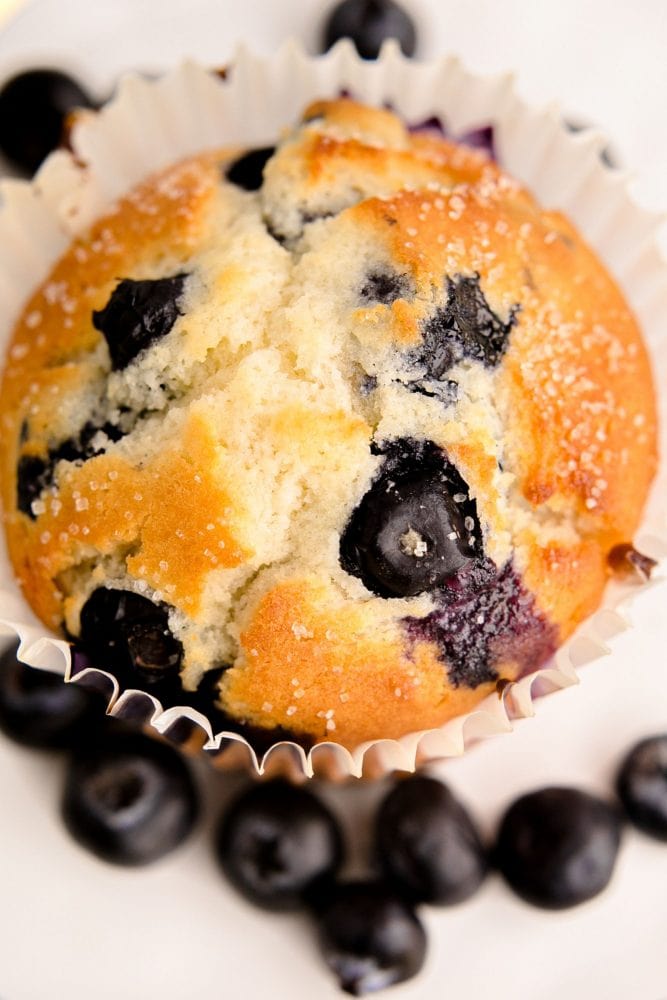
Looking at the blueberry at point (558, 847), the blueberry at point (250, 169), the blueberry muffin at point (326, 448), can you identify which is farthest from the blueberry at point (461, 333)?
the blueberry at point (558, 847)

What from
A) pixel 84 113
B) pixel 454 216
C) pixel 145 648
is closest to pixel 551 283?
pixel 454 216

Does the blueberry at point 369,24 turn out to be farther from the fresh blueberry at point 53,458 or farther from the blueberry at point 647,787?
the blueberry at point 647,787

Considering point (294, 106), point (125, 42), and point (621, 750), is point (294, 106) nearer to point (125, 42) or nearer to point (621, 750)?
point (125, 42)

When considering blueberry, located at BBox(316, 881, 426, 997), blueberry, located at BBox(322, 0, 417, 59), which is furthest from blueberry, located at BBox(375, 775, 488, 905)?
blueberry, located at BBox(322, 0, 417, 59)

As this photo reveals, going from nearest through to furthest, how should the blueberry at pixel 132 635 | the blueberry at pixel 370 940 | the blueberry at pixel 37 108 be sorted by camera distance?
the blueberry at pixel 132 635
the blueberry at pixel 370 940
the blueberry at pixel 37 108

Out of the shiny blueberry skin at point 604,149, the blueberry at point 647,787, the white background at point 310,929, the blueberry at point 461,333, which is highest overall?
the shiny blueberry skin at point 604,149

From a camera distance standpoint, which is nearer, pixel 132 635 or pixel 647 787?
pixel 132 635

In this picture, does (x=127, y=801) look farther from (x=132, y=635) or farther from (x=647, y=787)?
(x=647, y=787)

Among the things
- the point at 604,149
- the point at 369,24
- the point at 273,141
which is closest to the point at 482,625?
the point at 273,141
